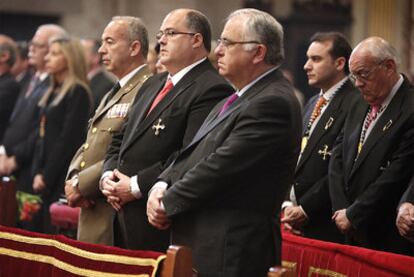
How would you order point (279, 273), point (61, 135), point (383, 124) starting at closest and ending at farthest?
point (279, 273) < point (383, 124) < point (61, 135)

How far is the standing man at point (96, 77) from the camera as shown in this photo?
28.1ft

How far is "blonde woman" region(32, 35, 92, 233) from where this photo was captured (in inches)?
293

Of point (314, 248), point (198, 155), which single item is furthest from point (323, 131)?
point (198, 155)

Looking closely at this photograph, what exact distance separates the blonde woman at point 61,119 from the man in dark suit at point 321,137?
220 centimetres

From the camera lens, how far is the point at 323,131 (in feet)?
18.1

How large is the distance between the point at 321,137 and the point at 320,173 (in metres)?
0.20

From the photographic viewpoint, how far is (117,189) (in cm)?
483

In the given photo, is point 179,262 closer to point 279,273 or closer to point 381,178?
point 279,273

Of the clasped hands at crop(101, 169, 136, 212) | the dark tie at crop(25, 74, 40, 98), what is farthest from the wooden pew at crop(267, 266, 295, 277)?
the dark tie at crop(25, 74, 40, 98)

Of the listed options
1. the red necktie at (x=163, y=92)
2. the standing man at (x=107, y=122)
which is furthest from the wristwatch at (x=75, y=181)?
the red necktie at (x=163, y=92)

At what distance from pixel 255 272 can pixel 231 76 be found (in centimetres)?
87

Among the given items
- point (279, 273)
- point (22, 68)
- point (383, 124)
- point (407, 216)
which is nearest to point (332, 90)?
point (383, 124)

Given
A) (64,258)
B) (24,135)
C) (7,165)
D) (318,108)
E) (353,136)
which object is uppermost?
(318,108)

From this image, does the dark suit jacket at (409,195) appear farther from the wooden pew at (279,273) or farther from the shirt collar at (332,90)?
the wooden pew at (279,273)
